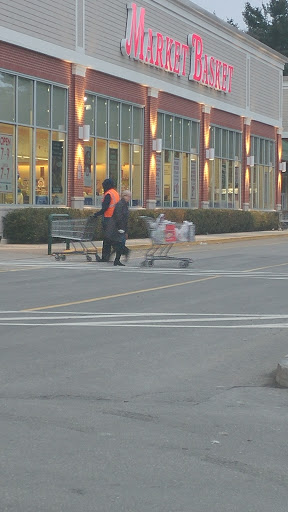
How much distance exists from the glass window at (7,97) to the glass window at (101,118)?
5803 millimetres

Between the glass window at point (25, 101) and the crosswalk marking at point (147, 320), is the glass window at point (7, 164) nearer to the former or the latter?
the glass window at point (25, 101)

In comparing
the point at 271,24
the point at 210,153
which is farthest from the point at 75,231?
the point at 271,24

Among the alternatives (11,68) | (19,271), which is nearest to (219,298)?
(19,271)

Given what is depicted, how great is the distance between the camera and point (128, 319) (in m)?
12.1

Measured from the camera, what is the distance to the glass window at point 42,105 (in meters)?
30.9

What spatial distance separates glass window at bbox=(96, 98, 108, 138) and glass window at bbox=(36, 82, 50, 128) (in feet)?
11.9

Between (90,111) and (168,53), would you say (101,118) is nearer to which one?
(90,111)

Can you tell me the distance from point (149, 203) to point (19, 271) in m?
19.2

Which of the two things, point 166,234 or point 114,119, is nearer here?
point 166,234

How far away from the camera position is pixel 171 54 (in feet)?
131

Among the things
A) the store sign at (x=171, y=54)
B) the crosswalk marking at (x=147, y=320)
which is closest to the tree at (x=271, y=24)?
the store sign at (x=171, y=54)

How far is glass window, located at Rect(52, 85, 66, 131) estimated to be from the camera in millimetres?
31766

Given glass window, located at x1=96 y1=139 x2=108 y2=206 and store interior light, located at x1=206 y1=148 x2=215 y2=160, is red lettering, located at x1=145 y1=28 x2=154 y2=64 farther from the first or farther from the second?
store interior light, located at x1=206 y1=148 x2=215 y2=160

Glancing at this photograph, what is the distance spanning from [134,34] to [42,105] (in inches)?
282
